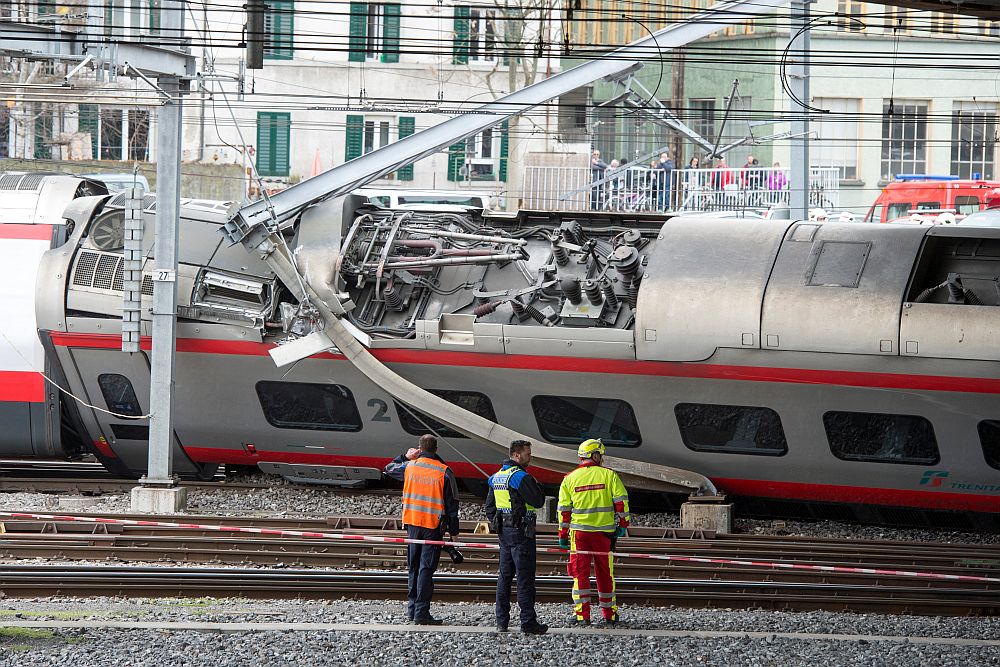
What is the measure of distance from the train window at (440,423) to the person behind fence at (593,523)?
3930mm

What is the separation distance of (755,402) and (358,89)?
71.8ft

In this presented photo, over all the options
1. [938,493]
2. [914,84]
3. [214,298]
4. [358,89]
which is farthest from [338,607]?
[914,84]

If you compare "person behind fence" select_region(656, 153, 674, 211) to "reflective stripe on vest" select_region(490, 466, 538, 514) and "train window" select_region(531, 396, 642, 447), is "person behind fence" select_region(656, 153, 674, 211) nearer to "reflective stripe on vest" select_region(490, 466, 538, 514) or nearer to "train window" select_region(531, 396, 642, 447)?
"train window" select_region(531, 396, 642, 447)

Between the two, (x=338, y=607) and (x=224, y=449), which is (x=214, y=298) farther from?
(x=338, y=607)

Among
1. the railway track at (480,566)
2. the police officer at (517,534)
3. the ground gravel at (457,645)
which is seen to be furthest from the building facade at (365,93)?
the police officer at (517,534)

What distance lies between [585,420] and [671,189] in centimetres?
1401

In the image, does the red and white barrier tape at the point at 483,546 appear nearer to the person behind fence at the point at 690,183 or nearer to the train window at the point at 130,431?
the train window at the point at 130,431

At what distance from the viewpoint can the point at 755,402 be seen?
1293 cm

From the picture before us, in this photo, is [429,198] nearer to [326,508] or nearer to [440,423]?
[326,508]

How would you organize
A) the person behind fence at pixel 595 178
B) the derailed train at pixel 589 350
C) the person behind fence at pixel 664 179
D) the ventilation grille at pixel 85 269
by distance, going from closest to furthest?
the derailed train at pixel 589 350
the ventilation grille at pixel 85 269
the person behind fence at pixel 664 179
the person behind fence at pixel 595 178

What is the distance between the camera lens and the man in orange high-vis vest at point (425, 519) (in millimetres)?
9773

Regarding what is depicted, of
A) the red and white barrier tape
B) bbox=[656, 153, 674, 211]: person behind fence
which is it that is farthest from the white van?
the red and white barrier tape

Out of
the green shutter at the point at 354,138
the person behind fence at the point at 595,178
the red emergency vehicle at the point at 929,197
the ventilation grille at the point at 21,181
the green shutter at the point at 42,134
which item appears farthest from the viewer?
the green shutter at the point at 42,134

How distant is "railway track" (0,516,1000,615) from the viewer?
427 inches
